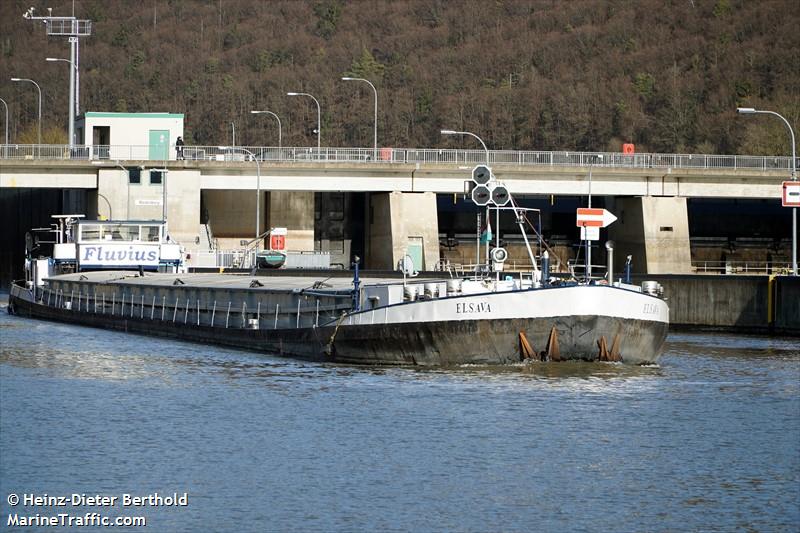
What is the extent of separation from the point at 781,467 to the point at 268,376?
15230 mm

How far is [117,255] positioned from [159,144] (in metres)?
25.4

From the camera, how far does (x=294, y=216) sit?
295 feet

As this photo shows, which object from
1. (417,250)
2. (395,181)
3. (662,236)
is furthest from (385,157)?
(662,236)

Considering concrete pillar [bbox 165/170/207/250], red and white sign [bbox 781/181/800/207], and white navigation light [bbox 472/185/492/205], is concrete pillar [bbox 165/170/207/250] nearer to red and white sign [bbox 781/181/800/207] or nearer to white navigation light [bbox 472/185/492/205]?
red and white sign [bbox 781/181/800/207]

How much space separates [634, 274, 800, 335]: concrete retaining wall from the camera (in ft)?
173

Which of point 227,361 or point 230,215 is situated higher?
point 230,215

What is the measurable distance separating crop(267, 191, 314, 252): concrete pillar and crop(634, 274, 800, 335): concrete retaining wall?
34351 mm

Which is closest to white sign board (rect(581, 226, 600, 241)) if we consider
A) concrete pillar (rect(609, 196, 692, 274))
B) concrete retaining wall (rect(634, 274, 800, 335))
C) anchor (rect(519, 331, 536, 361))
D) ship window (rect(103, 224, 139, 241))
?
anchor (rect(519, 331, 536, 361))

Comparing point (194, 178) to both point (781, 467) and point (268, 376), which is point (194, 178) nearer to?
point (268, 376)

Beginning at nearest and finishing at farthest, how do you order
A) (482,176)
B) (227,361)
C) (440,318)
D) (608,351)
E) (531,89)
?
1. (608,351)
2. (440,318)
3. (482,176)
4. (227,361)
5. (531,89)

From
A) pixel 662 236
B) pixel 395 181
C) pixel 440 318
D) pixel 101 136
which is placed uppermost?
pixel 101 136

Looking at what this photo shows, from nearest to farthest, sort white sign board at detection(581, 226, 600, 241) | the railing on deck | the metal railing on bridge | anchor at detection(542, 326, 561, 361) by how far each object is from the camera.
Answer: white sign board at detection(581, 226, 600, 241), anchor at detection(542, 326, 561, 361), the metal railing on bridge, the railing on deck

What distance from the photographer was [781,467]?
972 inches

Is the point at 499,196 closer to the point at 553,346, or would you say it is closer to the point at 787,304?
the point at 553,346
